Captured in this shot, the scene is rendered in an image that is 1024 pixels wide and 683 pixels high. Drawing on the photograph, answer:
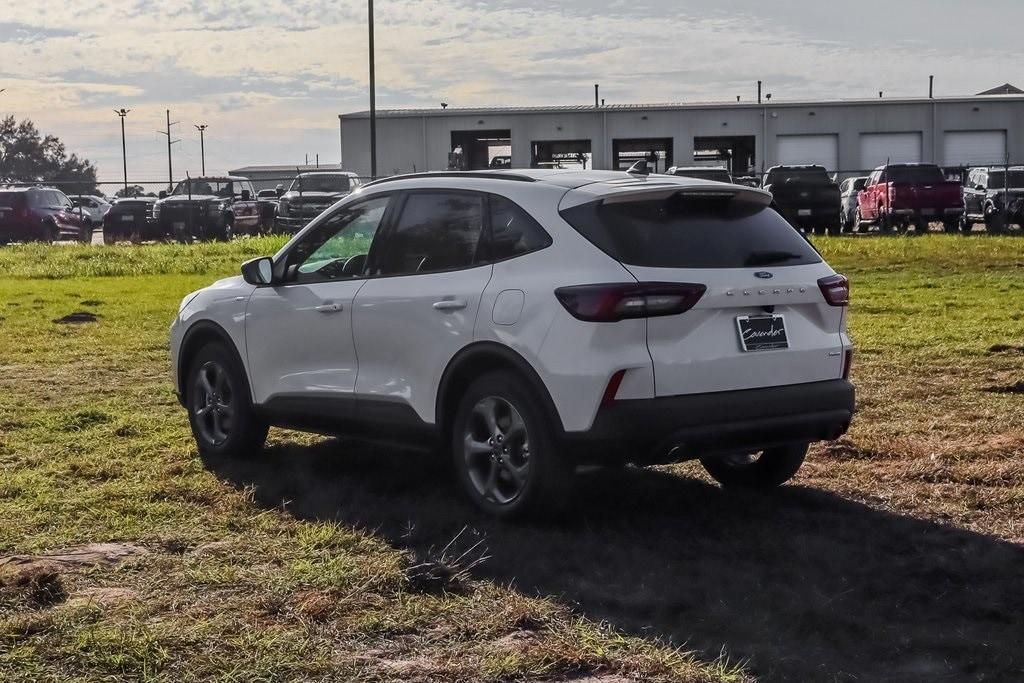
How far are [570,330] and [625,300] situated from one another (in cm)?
26

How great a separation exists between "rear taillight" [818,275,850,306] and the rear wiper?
17 centimetres

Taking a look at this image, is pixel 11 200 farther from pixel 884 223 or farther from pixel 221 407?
pixel 221 407

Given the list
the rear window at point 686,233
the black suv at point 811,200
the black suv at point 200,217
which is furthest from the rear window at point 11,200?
the rear window at point 686,233

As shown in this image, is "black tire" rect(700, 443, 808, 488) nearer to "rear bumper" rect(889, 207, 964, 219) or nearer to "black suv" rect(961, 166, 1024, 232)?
"black suv" rect(961, 166, 1024, 232)

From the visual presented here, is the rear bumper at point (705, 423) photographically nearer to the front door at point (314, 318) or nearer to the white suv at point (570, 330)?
the white suv at point (570, 330)

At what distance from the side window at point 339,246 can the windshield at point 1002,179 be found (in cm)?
3200

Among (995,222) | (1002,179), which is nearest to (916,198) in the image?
(995,222)

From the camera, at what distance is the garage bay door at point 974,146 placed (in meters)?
62.6

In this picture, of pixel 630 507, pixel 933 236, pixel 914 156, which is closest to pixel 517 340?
pixel 630 507

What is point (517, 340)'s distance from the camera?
6.14 metres

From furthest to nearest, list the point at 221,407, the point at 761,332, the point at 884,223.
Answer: the point at 884,223 → the point at 221,407 → the point at 761,332

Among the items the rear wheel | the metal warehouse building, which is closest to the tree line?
the metal warehouse building

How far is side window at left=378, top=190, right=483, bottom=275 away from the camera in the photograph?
22.0 feet

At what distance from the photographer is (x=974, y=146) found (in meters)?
62.8
